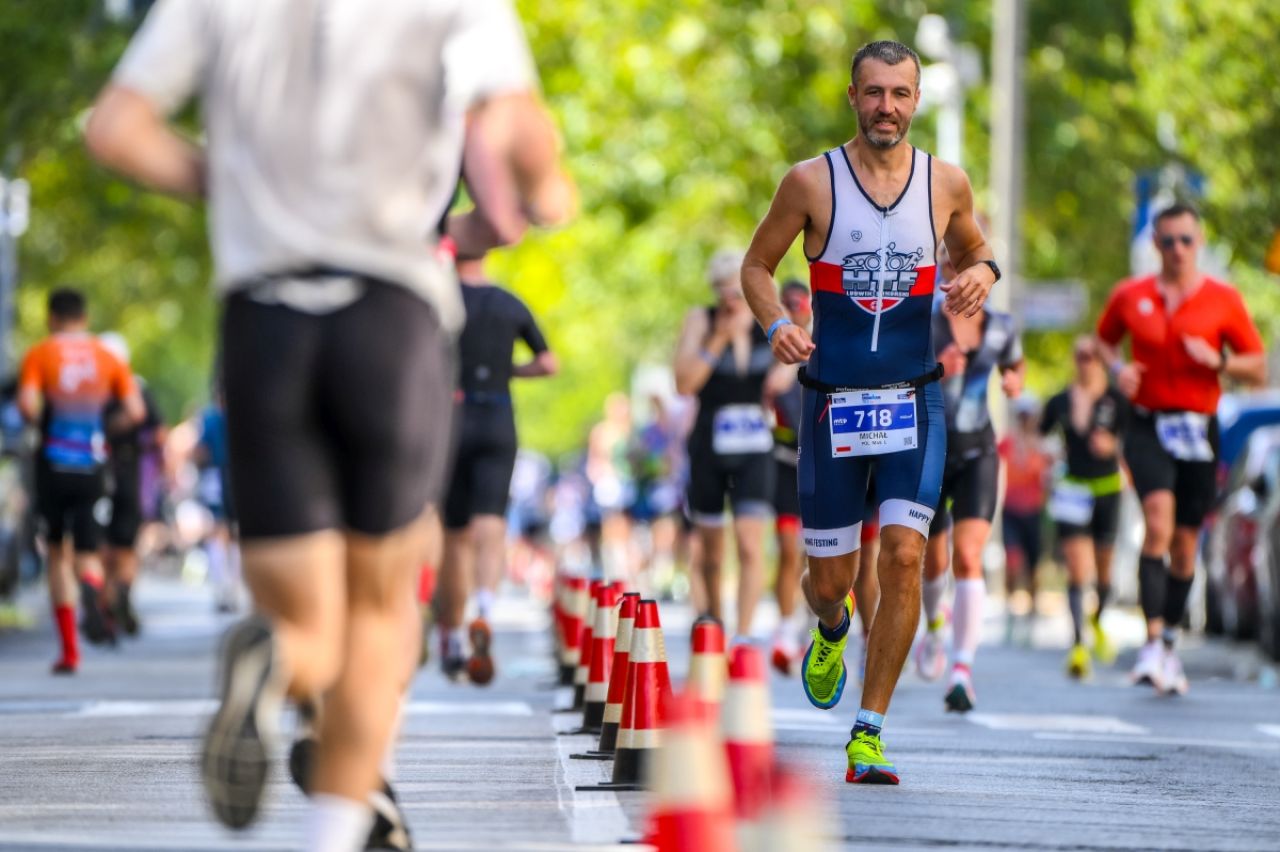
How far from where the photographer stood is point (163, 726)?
12.2m

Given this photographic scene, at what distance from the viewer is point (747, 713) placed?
20.3 feet

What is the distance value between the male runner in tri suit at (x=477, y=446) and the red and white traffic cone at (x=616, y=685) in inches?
207

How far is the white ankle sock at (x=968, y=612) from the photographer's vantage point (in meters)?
14.3

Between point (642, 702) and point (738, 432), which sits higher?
point (738, 432)

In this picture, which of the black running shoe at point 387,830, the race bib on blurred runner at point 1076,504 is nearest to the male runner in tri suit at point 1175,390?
the race bib on blurred runner at point 1076,504

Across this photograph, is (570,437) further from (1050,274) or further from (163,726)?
(163,726)

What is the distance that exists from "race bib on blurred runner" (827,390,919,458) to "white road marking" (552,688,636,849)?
4.25 ft

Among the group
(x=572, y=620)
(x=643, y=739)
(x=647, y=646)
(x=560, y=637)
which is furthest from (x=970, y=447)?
(x=643, y=739)

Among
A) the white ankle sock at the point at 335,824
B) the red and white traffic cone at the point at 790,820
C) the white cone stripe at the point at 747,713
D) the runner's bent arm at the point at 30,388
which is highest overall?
the runner's bent arm at the point at 30,388

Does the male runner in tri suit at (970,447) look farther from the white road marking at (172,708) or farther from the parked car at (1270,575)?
the parked car at (1270,575)

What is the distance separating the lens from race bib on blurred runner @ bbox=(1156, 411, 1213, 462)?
15.5 m

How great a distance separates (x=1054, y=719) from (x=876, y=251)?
390 cm

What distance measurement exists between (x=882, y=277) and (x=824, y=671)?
1411 millimetres

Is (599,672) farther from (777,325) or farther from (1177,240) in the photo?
(1177,240)
